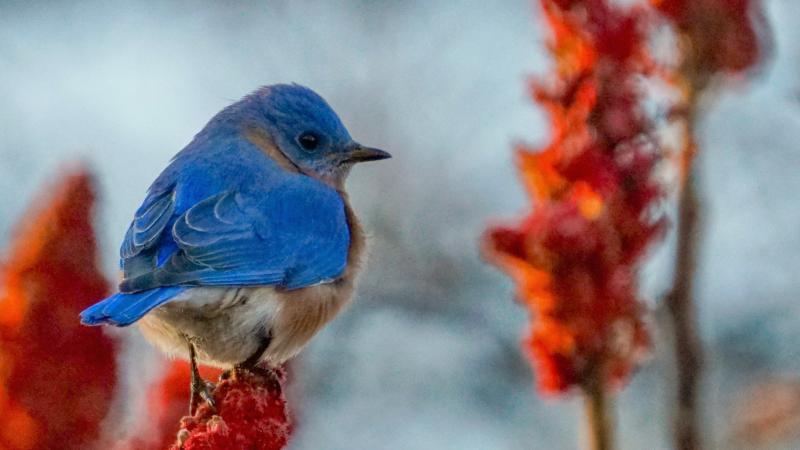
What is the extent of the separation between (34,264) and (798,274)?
6.07 metres

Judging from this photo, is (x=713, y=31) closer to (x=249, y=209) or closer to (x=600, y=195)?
(x=600, y=195)

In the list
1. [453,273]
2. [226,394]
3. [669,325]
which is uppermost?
[669,325]

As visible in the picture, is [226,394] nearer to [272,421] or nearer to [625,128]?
[272,421]

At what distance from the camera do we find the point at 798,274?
8.42m

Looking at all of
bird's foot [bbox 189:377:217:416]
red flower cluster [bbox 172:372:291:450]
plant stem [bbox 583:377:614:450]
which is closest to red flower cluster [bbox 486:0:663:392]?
plant stem [bbox 583:377:614:450]

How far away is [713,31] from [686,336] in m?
0.91

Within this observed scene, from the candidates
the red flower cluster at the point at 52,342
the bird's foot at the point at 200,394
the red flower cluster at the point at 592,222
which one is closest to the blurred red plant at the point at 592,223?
the red flower cluster at the point at 592,222

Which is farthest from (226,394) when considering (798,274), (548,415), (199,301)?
(548,415)

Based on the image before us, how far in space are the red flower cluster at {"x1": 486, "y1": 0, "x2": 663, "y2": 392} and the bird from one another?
0.97 meters

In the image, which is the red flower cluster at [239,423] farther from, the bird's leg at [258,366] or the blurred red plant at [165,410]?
the bird's leg at [258,366]

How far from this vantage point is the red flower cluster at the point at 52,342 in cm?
318

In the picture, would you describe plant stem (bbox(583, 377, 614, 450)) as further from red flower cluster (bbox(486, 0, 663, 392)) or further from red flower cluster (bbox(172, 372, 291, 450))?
red flower cluster (bbox(172, 372, 291, 450))

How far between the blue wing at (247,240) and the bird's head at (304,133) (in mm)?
128

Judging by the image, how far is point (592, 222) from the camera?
2.97m
